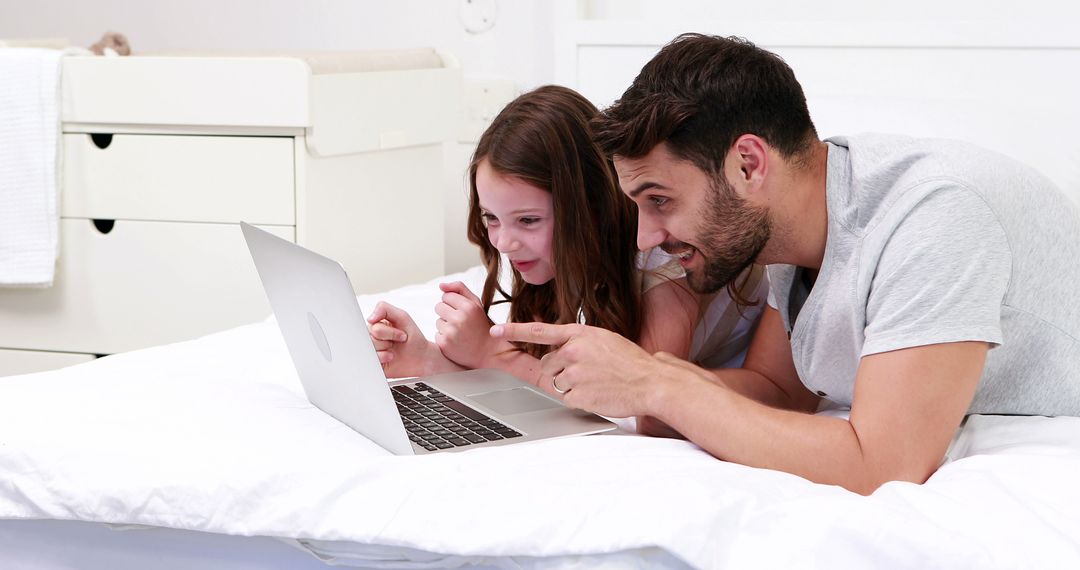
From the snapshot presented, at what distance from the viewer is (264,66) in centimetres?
168

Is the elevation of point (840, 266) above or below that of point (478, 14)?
below

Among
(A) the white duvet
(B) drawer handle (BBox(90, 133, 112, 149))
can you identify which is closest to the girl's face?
(A) the white duvet

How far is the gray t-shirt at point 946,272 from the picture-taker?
833 mm

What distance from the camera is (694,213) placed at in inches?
37.7

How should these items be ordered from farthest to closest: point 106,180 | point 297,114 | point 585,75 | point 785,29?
point 585,75 → point 785,29 → point 106,180 → point 297,114

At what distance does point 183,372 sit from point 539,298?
1.45 feet

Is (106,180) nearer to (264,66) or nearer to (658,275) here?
(264,66)

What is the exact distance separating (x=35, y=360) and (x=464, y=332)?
104 centimetres

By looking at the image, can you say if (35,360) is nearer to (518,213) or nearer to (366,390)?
(518,213)

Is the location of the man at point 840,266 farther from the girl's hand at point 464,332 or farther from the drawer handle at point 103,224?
the drawer handle at point 103,224

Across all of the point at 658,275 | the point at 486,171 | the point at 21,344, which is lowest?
the point at 21,344

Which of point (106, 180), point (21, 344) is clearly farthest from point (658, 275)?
point (21, 344)

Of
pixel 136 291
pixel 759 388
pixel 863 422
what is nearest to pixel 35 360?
pixel 136 291

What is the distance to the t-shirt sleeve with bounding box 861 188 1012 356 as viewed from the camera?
817 mm
